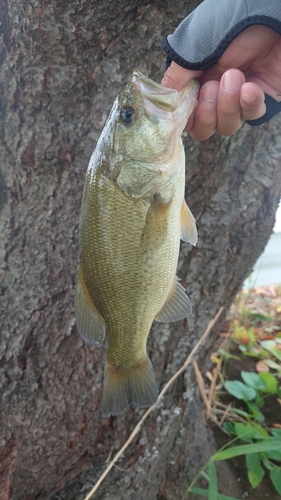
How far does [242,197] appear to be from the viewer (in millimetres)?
1809

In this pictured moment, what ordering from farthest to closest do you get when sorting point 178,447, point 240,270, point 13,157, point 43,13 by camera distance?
point 178,447
point 240,270
point 13,157
point 43,13

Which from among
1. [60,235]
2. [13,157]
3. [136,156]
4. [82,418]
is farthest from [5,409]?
[136,156]

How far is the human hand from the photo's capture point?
1189 mm

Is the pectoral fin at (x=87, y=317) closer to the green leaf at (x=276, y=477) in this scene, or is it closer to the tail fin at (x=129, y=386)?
the tail fin at (x=129, y=386)

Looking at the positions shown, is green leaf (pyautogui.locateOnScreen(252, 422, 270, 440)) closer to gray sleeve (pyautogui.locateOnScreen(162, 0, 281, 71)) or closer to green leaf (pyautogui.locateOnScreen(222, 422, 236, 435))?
green leaf (pyautogui.locateOnScreen(222, 422, 236, 435))

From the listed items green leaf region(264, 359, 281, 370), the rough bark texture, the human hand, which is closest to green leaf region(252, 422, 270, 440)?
the rough bark texture

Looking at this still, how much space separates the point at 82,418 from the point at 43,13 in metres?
1.52

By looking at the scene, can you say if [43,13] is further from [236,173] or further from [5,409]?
[5,409]

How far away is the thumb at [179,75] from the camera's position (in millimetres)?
1295

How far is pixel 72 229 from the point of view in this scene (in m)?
1.58

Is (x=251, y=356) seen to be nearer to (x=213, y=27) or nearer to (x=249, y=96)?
(x=249, y=96)

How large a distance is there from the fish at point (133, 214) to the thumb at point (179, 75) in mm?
118

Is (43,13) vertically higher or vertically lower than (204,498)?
higher

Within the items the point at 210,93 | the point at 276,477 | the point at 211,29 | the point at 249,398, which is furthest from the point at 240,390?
the point at 211,29
